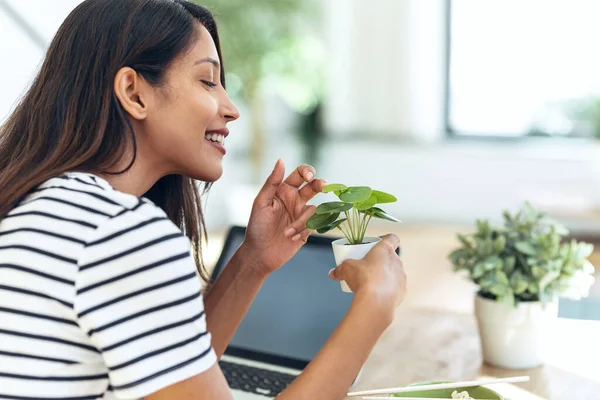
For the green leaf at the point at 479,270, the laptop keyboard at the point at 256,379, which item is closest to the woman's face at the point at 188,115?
the laptop keyboard at the point at 256,379

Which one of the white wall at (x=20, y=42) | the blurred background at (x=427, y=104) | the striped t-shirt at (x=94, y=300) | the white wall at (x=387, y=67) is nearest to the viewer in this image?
the striped t-shirt at (x=94, y=300)

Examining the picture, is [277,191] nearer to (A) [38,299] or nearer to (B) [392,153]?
(A) [38,299]

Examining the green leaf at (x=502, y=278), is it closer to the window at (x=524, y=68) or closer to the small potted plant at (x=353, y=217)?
the small potted plant at (x=353, y=217)

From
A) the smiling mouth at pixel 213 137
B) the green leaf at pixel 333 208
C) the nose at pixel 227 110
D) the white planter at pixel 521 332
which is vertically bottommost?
the white planter at pixel 521 332

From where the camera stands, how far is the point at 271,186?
51.1 inches

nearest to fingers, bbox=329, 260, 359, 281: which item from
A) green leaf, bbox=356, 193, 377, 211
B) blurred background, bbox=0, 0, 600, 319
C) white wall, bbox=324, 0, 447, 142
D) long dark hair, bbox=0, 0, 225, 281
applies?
green leaf, bbox=356, 193, 377, 211

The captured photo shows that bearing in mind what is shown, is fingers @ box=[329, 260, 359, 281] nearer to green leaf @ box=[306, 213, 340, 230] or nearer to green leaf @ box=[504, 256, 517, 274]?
green leaf @ box=[306, 213, 340, 230]

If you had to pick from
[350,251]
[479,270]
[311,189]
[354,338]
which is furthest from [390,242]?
[479,270]

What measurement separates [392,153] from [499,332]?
163 inches

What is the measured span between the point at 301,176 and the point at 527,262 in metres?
0.44

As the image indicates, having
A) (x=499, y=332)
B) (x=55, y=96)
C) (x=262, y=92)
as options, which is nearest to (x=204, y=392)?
(x=55, y=96)

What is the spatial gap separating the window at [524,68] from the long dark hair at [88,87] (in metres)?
4.45

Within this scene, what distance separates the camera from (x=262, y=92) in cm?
530

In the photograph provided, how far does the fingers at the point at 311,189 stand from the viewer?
1239 millimetres
